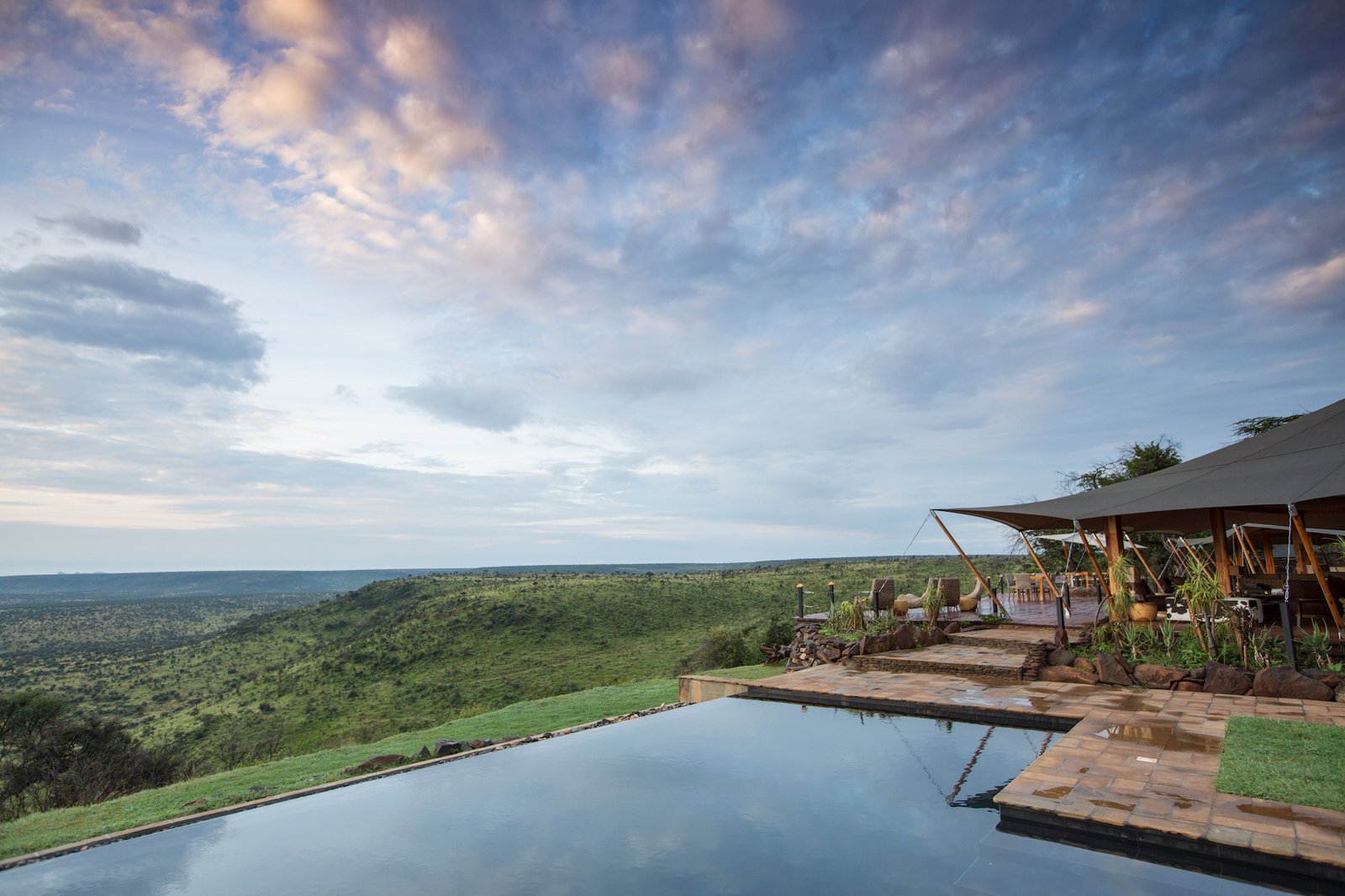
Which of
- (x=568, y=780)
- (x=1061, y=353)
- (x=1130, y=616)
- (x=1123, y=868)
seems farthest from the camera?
(x=1061, y=353)

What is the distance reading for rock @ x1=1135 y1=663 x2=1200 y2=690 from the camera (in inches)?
330

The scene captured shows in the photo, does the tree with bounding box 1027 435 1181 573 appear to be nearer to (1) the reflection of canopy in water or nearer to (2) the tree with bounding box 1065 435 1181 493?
(2) the tree with bounding box 1065 435 1181 493

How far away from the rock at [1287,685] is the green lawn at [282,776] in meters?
7.03

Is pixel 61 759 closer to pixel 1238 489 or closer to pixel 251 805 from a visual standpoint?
pixel 251 805

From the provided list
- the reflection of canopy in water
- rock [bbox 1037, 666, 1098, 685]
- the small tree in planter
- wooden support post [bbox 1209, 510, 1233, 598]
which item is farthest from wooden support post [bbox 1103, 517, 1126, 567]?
the reflection of canopy in water

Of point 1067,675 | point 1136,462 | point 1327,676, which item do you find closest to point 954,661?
point 1067,675

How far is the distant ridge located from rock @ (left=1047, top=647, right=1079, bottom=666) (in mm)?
99632

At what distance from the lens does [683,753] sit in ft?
22.8

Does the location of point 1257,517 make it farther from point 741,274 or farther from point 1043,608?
point 741,274

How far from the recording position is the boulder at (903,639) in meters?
11.5

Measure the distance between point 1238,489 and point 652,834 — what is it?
394 inches

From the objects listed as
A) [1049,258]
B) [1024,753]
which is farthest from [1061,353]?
[1024,753]

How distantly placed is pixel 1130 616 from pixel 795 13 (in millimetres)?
11156

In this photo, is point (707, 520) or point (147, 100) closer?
point (147, 100)
